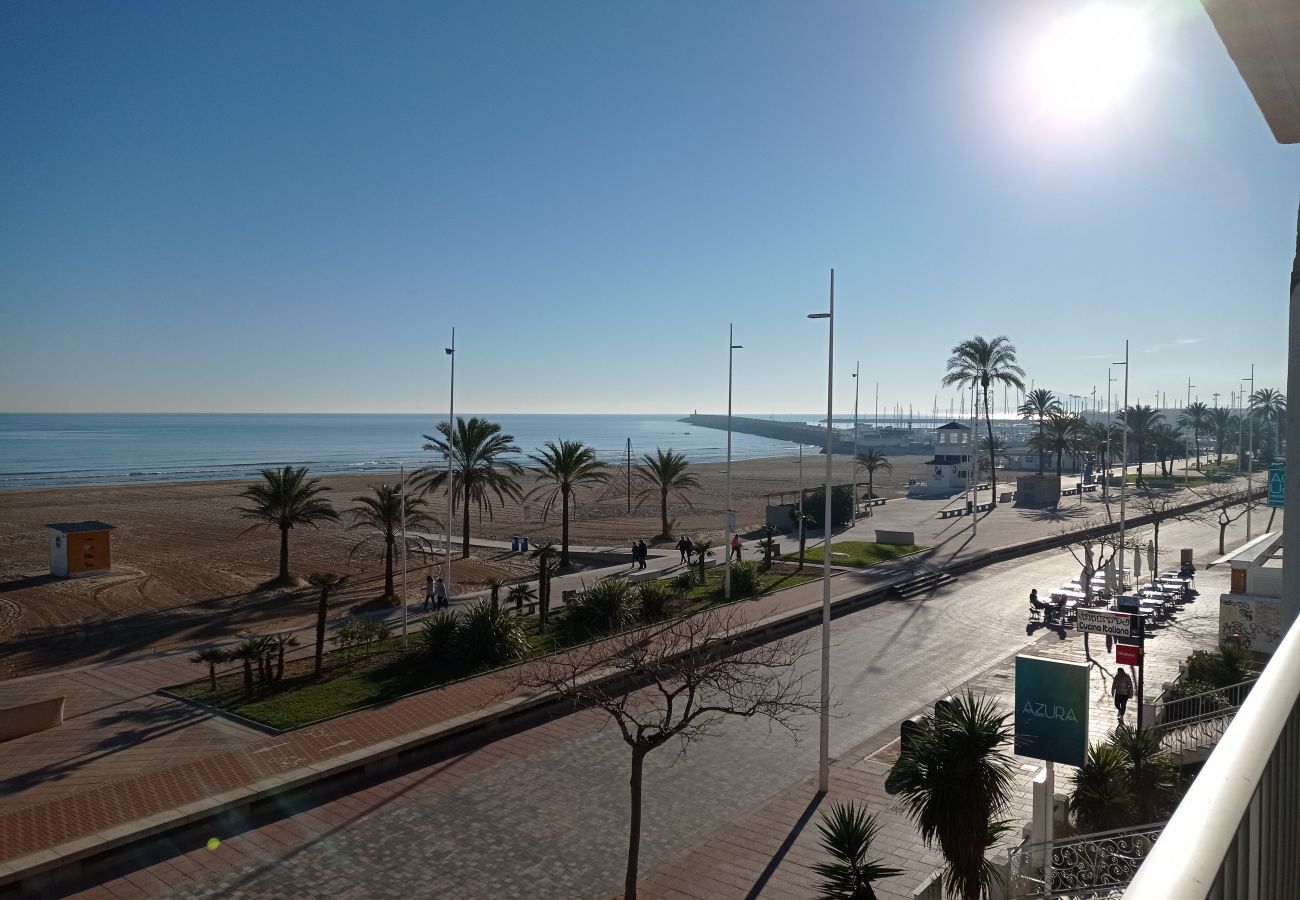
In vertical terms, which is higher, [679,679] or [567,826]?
[679,679]

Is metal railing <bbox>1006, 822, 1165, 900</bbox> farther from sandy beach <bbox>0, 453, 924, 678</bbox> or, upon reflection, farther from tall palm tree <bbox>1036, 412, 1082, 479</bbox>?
tall palm tree <bbox>1036, 412, 1082, 479</bbox>

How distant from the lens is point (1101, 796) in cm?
1010

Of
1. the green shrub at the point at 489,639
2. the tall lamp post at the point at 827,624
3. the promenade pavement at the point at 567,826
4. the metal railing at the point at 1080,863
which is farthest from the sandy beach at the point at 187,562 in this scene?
the metal railing at the point at 1080,863

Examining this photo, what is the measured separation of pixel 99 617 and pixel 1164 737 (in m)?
26.5

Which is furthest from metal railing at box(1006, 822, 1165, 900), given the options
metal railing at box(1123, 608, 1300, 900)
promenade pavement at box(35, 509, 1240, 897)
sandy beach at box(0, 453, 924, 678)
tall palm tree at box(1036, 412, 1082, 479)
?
tall palm tree at box(1036, 412, 1082, 479)

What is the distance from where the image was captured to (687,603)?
24.1m

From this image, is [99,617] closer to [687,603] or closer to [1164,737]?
[687,603]

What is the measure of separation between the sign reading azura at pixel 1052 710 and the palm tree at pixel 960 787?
133 cm

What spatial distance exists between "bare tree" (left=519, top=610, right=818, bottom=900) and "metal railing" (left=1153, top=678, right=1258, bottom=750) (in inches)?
210

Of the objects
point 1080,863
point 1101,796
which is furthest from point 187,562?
point 1080,863

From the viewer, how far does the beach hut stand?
29375 millimetres

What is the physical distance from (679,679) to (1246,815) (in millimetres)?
10840

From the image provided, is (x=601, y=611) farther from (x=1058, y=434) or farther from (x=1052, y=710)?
(x=1058, y=434)

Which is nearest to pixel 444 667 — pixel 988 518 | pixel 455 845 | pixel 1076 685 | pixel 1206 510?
pixel 455 845
